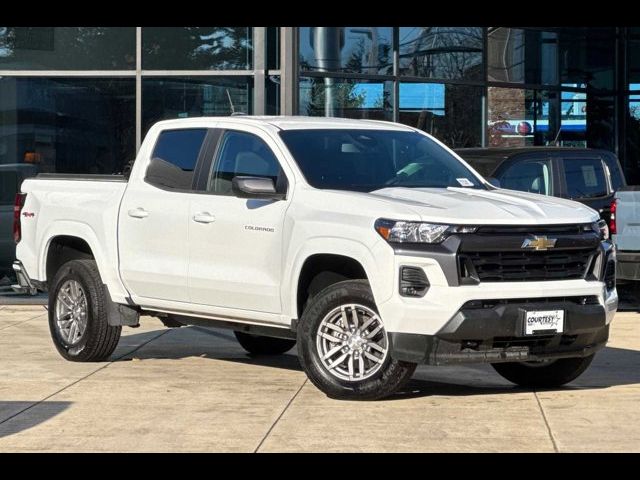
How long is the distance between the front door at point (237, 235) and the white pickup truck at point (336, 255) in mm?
11

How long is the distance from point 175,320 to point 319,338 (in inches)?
80.6

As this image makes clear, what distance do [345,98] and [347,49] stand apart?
67 cm

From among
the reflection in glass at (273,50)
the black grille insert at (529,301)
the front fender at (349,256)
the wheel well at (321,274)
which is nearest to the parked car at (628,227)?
the reflection in glass at (273,50)

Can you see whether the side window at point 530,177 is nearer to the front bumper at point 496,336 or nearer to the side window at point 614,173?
the side window at point 614,173

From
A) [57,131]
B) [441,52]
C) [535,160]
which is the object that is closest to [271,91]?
[57,131]

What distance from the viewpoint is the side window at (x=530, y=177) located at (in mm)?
14109

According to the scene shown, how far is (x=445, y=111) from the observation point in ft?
66.2

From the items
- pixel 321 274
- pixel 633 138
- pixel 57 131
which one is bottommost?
pixel 321 274

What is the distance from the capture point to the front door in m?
9.61

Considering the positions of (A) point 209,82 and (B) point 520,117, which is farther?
(B) point 520,117

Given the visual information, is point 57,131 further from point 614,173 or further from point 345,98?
point 614,173
